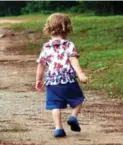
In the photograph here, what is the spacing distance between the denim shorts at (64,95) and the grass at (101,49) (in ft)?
13.2

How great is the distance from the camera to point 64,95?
6.66 metres

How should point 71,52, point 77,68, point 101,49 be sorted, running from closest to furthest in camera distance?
point 77,68, point 71,52, point 101,49

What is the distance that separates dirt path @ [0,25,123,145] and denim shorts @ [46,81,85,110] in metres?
0.33

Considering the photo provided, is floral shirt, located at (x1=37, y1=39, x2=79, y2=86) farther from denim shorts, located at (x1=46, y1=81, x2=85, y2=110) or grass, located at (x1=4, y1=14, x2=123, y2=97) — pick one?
grass, located at (x1=4, y1=14, x2=123, y2=97)

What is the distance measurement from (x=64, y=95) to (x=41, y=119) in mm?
1252

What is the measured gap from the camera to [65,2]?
54.8 m

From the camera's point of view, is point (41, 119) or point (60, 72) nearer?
point (60, 72)

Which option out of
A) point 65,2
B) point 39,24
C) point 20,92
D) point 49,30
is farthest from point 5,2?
point 49,30

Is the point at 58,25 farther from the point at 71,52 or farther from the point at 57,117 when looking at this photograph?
the point at 57,117

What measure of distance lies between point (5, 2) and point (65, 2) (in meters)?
6.33

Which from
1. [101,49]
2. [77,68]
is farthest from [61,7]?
[77,68]

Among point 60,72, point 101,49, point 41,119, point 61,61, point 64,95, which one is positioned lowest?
point 101,49

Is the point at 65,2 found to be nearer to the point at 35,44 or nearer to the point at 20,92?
the point at 35,44

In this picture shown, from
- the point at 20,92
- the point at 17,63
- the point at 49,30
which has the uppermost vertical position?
the point at 49,30
